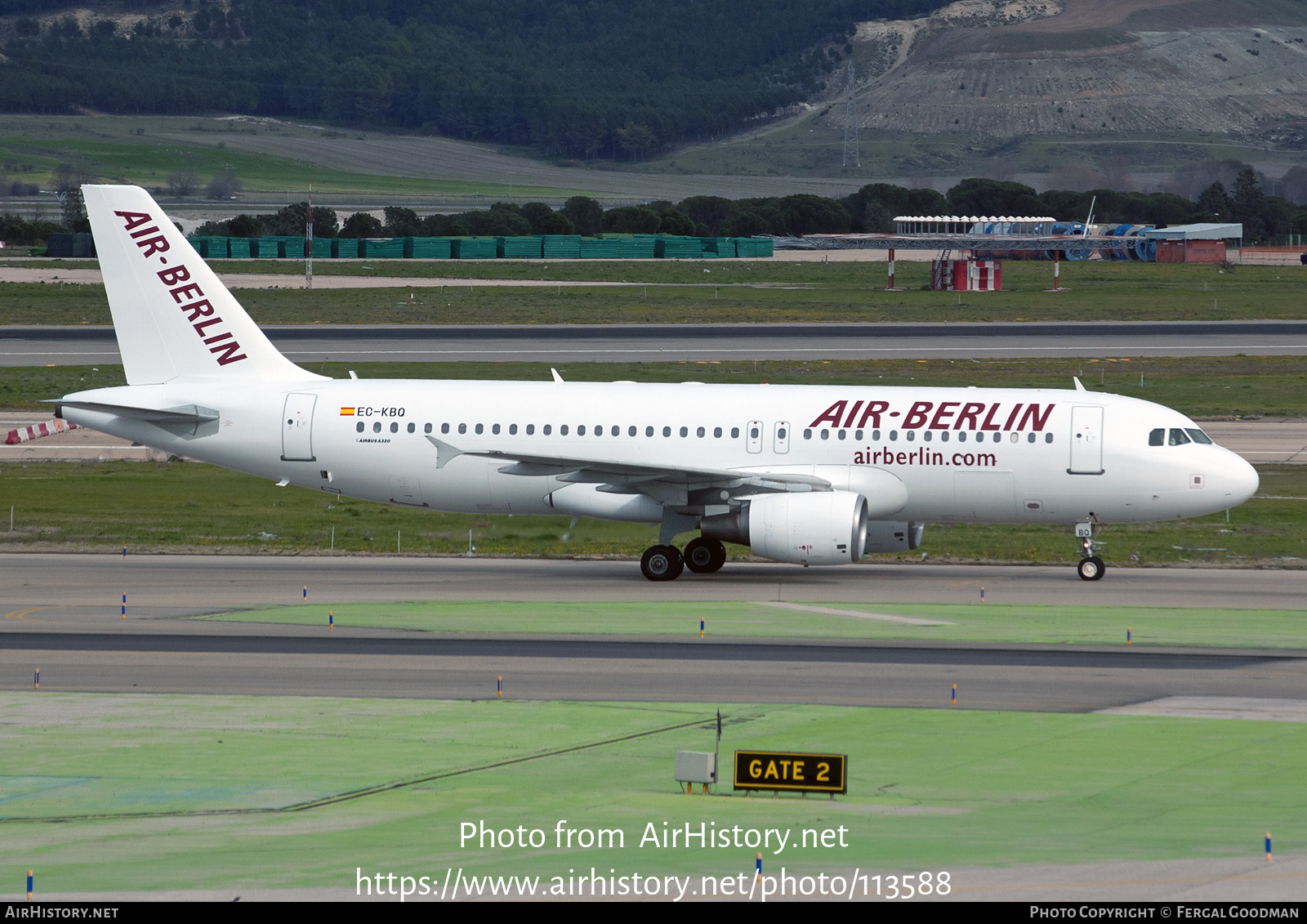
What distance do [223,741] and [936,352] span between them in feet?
200

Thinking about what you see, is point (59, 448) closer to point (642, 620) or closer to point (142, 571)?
point (142, 571)

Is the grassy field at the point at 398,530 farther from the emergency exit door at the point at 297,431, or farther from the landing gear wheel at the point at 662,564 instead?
the emergency exit door at the point at 297,431

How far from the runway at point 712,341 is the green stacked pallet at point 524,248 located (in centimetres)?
6618

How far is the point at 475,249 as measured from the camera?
15700cm

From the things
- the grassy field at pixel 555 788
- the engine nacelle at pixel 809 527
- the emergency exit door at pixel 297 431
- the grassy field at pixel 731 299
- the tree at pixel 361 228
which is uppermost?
the tree at pixel 361 228

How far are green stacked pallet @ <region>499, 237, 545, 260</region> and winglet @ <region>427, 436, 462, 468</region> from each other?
122 meters

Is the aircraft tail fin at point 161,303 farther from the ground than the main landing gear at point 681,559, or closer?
farther from the ground

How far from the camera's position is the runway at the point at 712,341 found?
253 feet

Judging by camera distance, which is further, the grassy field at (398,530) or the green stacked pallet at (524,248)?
the green stacked pallet at (524,248)

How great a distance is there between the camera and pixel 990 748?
2127cm

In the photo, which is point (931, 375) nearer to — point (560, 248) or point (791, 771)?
point (791, 771)

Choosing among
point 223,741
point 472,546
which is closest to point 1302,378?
point 472,546

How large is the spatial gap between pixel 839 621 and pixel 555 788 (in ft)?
43.6

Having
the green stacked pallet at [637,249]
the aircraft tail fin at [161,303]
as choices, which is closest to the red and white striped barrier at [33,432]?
the aircraft tail fin at [161,303]
